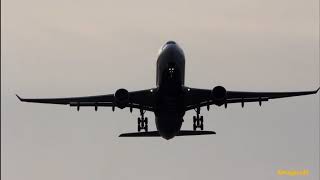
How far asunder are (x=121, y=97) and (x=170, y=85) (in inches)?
170

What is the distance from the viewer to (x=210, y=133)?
77.7 m

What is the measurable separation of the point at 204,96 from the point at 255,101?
204 inches

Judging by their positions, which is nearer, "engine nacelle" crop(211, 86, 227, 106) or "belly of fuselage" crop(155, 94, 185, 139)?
"engine nacelle" crop(211, 86, 227, 106)

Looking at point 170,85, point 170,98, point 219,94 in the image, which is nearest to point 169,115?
point 170,98

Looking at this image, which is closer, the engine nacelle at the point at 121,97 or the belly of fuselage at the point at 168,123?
the engine nacelle at the point at 121,97

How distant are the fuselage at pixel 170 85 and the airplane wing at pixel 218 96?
1.47 m

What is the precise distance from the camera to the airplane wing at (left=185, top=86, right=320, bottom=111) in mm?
72625

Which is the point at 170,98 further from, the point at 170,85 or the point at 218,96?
the point at 218,96

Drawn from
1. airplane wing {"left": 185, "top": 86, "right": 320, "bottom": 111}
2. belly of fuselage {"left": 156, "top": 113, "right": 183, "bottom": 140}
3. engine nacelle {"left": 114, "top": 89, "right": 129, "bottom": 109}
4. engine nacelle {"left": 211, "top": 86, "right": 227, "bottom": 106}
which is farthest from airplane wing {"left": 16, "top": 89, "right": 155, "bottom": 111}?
engine nacelle {"left": 211, "top": 86, "right": 227, "bottom": 106}

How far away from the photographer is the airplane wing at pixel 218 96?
7262 centimetres

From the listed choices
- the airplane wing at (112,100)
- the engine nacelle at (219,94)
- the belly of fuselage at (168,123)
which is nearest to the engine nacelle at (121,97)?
the airplane wing at (112,100)

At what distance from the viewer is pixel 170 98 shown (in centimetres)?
7238

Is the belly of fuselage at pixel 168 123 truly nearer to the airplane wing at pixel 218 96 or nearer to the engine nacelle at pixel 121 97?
the airplane wing at pixel 218 96

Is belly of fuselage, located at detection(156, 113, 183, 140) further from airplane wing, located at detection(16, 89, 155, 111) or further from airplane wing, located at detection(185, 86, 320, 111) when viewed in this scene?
A: airplane wing, located at detection(185, 86, 320, 111)
